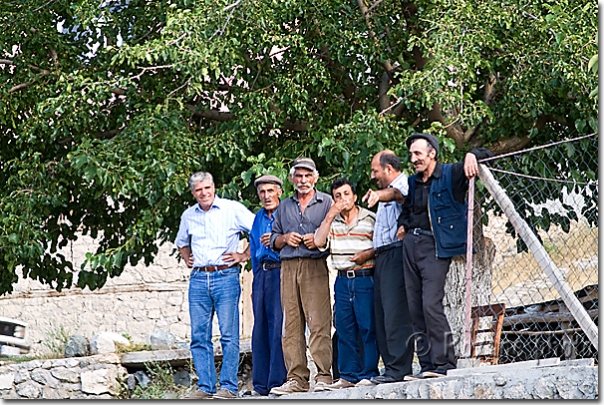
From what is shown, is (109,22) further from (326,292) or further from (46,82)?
(326,292)

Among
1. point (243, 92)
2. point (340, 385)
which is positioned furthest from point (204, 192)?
point (243, 92)

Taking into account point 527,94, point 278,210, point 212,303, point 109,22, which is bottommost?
point 212,303

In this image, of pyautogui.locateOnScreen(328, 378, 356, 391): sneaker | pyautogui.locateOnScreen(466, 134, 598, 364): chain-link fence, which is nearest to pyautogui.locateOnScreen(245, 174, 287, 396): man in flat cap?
pyautogui.locateOnScreen(328, 378, 356, 391): sneaker

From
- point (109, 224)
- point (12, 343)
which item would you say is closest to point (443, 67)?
point (109, 224)

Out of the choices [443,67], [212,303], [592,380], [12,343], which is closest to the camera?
[592,380]

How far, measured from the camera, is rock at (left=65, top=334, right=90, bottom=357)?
11.7 m

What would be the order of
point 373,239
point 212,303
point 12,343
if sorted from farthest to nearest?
point 12,343, point 212,303, point 373,239

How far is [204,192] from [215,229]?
0.98ft

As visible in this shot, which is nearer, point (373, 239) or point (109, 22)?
point (373, 239)

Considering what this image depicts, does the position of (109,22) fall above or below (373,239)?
above

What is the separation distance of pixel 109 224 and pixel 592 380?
6877mm

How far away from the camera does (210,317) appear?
7879 millimetres

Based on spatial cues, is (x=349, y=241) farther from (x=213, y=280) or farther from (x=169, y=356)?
(x=169, y=356)

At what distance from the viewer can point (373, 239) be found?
7016 mm
